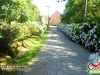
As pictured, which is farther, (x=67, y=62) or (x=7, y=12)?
(x=7, y=12)

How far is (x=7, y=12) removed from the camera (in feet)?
112

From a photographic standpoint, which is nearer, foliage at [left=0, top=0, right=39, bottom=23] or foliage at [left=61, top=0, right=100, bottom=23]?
foliage at [left=0, top=0, right=39, bottom=23]

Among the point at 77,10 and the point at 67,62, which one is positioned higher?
the point at 77,10

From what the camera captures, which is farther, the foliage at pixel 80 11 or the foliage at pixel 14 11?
the foliage at pixel 80 11

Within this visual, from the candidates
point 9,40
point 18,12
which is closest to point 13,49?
point 9,40

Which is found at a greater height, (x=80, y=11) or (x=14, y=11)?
(x=14, y=11)

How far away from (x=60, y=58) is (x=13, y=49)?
2.87 meters

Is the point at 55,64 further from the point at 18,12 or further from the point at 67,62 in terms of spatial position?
the point at 18,12

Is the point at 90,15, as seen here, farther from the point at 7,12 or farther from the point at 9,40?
the point at 9,40

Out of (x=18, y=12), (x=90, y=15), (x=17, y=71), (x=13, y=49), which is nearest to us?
(x=17, y=71)

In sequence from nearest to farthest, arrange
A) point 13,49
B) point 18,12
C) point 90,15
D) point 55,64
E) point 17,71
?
point 17,71, point 55,64, point 13,49, point 18,12, point 90,15

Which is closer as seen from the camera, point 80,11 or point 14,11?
point 14,11

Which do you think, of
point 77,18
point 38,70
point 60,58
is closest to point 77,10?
point 77,18

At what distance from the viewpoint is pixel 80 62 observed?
12.2 metres
